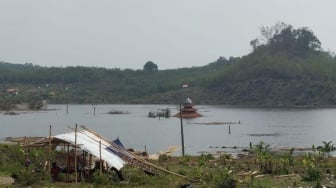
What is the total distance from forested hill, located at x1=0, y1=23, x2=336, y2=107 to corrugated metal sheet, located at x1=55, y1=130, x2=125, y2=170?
11733cm

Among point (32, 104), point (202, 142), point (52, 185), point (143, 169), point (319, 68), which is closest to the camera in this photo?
point (52, 185)

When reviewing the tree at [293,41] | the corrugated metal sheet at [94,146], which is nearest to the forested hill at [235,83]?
the tree at [293,41]

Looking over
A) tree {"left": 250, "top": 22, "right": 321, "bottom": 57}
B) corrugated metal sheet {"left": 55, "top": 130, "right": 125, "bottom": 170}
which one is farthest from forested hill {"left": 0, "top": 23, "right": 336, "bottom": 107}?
corrugated metal sheet {"left": 55, "top": 130, "right": 125, "bottom": 170}

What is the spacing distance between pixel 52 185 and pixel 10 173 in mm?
2332

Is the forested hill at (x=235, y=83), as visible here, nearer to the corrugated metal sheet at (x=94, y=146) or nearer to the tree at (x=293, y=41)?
the tree at (x=293, y=41)

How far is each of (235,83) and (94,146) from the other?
138 m

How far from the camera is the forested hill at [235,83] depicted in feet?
479

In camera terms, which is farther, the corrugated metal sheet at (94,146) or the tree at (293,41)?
the tree at (293,41)

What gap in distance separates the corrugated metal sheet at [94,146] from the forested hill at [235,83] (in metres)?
117

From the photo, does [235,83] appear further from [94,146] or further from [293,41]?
[94,146]

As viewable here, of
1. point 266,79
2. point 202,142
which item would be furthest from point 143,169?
point 266,79

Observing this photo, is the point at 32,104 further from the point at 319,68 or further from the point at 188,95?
the point at 319,68

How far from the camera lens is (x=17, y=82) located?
187 meters

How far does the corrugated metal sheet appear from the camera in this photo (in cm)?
2123
